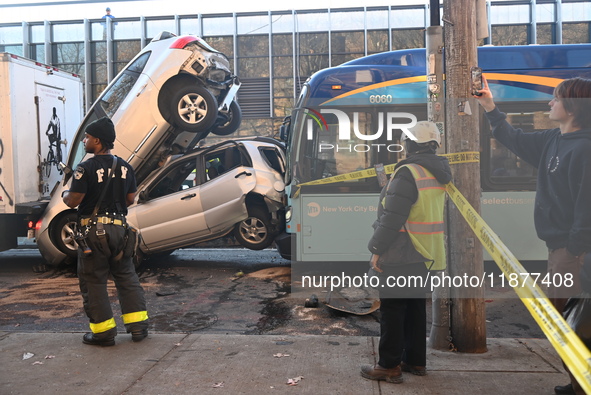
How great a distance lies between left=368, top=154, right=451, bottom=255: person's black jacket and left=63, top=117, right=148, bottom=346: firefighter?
2.39 metres

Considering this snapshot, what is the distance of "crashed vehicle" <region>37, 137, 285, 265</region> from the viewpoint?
9.62 metres

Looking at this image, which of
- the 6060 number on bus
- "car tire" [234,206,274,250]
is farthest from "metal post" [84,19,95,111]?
the 6060 number on bus

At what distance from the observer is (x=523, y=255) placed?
873 cm

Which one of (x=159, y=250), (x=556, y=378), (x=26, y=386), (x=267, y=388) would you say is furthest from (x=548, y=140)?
(x=159, y=250)

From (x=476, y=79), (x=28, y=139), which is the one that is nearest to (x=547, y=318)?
(x=476, y=79)

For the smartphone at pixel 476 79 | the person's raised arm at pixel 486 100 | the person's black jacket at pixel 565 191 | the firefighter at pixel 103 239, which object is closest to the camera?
the person's black jacket at pixel 565 191

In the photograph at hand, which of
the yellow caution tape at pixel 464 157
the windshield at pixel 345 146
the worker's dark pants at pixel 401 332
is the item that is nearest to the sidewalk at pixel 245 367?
the worker's dark pants at pixel 401 332

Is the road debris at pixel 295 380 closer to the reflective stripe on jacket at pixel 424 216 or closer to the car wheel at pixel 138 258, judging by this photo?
the reflective stripe on jacket at pixel 424 216

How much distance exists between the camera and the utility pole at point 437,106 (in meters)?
5.24

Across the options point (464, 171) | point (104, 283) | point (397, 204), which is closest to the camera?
point (397, 204)

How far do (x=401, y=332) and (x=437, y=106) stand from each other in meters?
2.01

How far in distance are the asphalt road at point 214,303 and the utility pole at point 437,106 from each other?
44.2 inches

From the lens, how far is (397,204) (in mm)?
4270

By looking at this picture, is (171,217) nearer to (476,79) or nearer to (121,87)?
(121,87)
